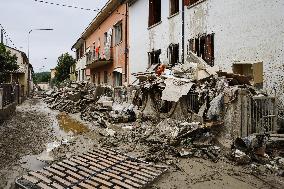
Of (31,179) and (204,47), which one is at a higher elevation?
(204,47)

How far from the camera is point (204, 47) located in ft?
38.1

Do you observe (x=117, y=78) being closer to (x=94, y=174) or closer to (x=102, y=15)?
(x=102, y=15)

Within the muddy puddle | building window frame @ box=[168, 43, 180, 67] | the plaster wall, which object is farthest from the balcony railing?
the muddy puddle

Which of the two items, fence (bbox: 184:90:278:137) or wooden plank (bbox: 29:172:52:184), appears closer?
wooden plank (bbox: 29:172:52:184)

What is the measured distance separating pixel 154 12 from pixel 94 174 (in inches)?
470

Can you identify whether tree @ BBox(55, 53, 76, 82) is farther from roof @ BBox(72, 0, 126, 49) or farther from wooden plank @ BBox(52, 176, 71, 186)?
wooden plank @ BBox(52, 176, 71, 186)

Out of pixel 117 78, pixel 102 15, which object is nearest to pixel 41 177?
pixel 117 78

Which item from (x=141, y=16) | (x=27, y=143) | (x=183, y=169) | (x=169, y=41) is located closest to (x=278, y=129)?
(x=183, y=169)

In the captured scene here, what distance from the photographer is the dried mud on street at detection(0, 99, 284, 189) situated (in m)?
5.40

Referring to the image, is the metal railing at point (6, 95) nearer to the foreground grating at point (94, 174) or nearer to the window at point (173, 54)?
the window at point (173, 54)

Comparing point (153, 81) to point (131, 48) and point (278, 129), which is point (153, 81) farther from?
point (131, 48)

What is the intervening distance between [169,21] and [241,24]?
16.9 feet

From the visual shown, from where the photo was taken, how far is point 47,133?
10.0m

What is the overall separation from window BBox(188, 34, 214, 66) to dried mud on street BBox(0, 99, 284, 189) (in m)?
3.52
